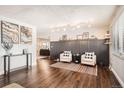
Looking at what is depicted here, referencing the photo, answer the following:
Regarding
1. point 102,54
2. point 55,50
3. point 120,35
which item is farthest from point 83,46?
point 120,35

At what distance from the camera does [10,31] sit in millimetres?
3666

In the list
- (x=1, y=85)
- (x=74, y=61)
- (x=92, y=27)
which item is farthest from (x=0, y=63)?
(x=92, y=27)

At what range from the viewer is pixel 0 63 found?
334cm

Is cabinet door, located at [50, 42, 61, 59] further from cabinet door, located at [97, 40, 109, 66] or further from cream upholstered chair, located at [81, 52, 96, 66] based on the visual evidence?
cabinet door, located at [97, 40, 109, 66]

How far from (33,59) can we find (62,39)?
2325 mm

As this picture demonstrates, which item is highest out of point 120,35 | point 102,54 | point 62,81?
point 120,35

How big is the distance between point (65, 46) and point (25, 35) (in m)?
2.71

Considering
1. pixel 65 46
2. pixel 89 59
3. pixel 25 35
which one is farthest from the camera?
pixel 65 46

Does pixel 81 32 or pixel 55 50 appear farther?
pixel 55 50

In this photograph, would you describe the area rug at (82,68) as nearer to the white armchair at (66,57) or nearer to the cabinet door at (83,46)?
the white armchair at (66,57)

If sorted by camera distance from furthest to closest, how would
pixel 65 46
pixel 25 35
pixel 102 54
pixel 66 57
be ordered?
1. pixel 65 46
2. pixel 66 57
3. pixel 102 54
4. pixel 25 35

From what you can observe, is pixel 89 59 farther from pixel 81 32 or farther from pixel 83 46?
pixel 81 32

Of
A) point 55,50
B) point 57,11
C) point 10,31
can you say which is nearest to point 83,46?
point 55,50

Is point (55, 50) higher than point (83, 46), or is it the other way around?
point (83, 46)
